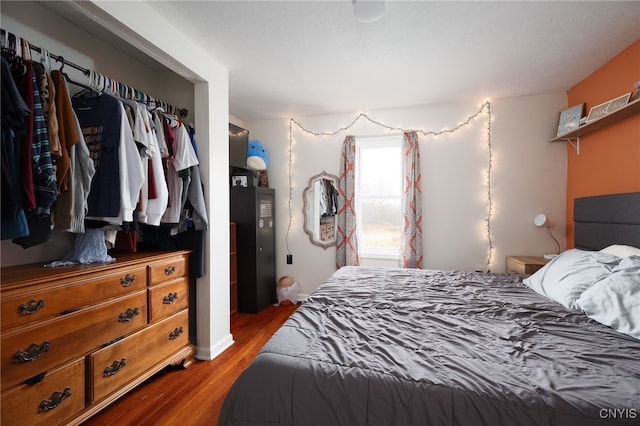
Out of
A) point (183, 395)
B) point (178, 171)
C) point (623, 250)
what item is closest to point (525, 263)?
point (623, 250)

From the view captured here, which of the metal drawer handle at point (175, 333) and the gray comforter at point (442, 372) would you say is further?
the metal drawer handle at point (175, 333)

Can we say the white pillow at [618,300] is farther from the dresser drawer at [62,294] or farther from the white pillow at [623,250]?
the dresser drawer at [62,294]

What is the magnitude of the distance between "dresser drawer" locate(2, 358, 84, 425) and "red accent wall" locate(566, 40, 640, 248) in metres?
3.73

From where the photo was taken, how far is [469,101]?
3.18 metres

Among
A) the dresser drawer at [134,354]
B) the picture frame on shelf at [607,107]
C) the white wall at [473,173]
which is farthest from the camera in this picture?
the white wall at [473,173]

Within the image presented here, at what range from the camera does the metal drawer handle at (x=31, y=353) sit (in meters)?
1.18

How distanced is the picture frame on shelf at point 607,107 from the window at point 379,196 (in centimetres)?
169

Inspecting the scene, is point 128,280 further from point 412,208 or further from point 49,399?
point 412,208

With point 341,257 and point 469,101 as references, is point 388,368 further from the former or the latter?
point 469,101

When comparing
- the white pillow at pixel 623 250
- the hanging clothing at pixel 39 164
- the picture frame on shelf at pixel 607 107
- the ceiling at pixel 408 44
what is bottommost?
the white pillow at pixel 623 250

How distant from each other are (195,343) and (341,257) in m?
1.84

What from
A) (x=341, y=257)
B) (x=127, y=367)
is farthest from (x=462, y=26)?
(x=127, y=367)

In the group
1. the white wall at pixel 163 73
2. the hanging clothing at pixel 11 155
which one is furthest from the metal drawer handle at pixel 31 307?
the white wall at pixel 163 73

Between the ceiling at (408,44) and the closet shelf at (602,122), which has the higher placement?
the ceiling at (408,44)
